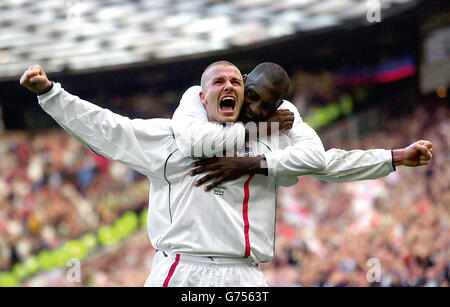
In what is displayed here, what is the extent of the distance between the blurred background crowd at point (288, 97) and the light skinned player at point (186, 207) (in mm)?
7526

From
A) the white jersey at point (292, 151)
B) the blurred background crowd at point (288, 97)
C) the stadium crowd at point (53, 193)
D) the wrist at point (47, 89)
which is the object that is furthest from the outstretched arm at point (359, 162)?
the stadium crowd at point (53, 193)

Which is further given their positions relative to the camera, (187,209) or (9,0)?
(9,0)

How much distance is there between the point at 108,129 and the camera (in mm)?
3219

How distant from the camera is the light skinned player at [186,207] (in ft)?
10.4

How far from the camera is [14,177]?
14.0 meters

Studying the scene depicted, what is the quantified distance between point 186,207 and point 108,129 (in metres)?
0.48

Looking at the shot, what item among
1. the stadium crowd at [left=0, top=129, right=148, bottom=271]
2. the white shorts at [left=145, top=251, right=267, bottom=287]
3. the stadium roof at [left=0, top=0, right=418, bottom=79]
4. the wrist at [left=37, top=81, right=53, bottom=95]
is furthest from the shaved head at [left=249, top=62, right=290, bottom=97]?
the stadium crowd at [left=0, top=129, right=148, bottom=271]

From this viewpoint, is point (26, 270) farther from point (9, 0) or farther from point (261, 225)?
point (261, 225)

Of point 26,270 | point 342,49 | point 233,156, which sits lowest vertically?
point 26,270

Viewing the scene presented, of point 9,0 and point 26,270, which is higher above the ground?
point 9,0
